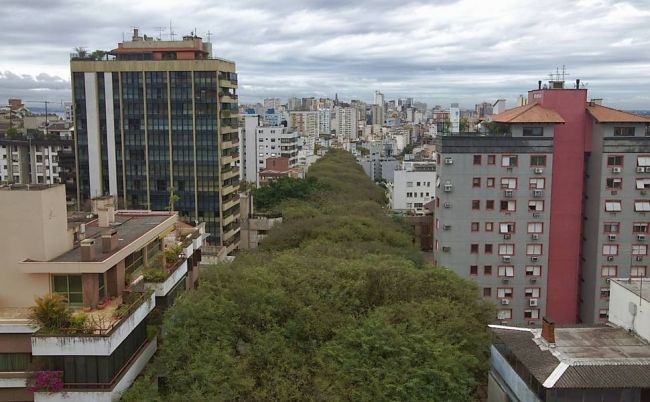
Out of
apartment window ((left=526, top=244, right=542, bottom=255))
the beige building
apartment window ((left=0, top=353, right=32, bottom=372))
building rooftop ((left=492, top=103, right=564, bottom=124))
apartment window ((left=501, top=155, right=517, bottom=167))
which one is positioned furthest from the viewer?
apartment window ((left=526, top=244, right=542, bottom=255))

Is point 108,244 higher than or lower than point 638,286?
higher

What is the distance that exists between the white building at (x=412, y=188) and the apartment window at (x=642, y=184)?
39.4m

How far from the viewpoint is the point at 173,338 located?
20.5 m

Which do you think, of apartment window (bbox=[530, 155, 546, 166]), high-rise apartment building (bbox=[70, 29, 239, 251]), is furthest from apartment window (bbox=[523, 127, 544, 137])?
high-rise apartment building (bbox=[70, 29, 239, 251])

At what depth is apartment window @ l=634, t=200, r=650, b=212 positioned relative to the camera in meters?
36.2

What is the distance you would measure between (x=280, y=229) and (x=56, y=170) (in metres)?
44.1

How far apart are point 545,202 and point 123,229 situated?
24639mm

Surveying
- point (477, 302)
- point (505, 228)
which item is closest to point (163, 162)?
point (505, 228)

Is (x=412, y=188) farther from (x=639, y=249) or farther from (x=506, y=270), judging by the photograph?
(x=639, y=249)

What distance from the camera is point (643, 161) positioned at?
35.7 metres

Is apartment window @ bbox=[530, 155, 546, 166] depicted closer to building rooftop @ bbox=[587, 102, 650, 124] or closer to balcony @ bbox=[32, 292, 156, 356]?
building rooftop @ bbox=[587, 102, 650, 124]

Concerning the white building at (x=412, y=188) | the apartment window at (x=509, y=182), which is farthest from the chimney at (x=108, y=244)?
the white building at (x=412, y=188)

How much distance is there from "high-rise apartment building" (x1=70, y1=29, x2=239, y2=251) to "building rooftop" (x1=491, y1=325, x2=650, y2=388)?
3703cm

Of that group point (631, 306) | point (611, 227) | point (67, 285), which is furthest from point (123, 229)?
point (611, 227)
